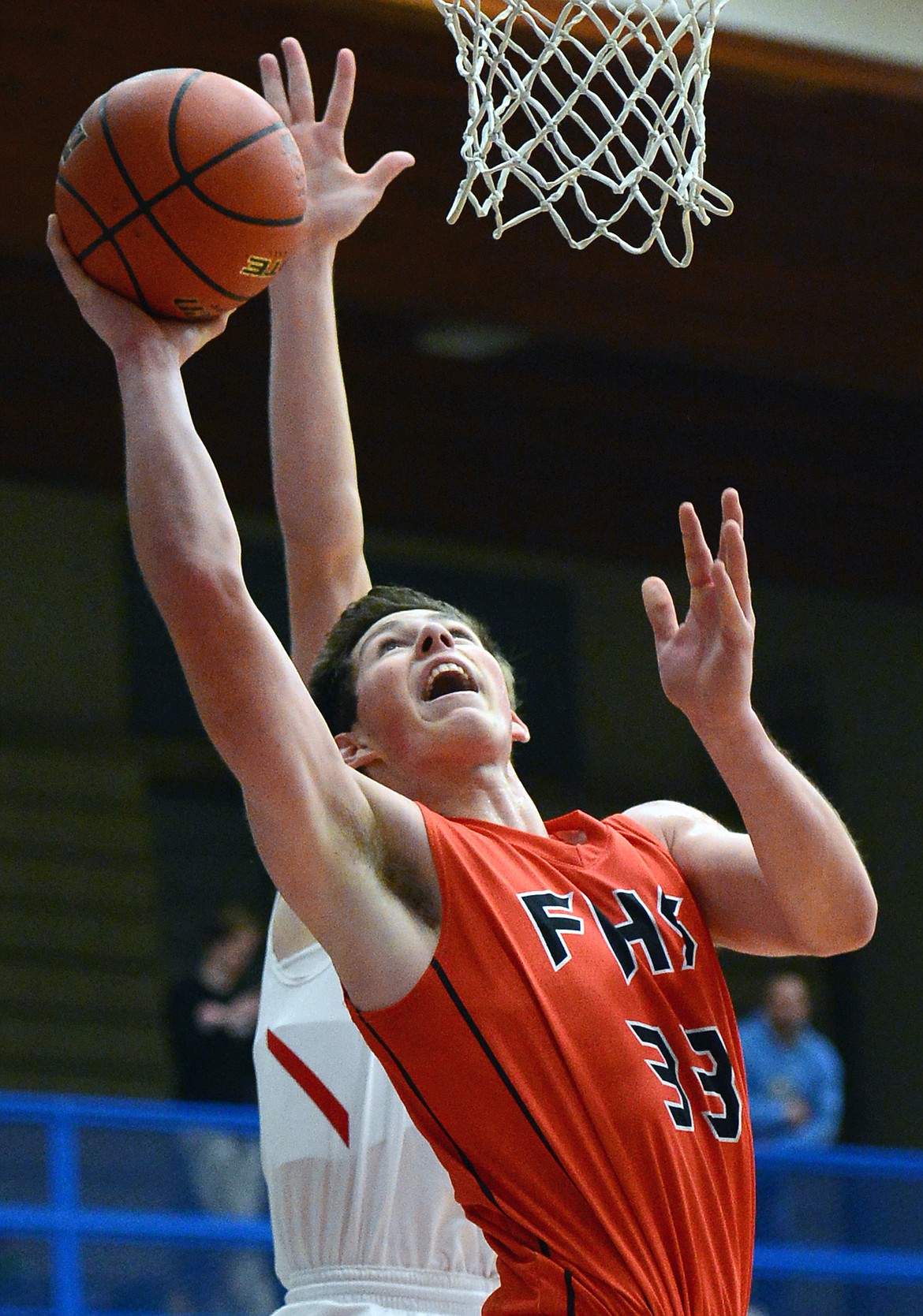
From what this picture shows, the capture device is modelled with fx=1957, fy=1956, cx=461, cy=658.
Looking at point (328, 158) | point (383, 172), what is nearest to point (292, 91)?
point (328, 158)

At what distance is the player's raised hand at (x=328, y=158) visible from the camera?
13.3ft

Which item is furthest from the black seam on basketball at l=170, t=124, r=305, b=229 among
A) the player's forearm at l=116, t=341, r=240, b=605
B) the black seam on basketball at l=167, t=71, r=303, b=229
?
the player's forearm at l=116, t=341, r=240, b=605

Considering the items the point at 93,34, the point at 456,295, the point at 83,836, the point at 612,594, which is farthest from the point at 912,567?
the point at 93,34

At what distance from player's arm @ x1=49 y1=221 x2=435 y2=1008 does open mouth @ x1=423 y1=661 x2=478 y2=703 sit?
44cm

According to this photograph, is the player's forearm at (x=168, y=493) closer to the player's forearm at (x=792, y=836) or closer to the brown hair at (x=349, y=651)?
the brown hair at (x=349, y=651)

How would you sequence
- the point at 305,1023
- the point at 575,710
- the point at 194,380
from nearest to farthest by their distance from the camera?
the point at 305,1023 < the point at 194,380 < the point at 575,710

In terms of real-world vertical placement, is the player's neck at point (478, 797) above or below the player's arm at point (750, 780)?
below

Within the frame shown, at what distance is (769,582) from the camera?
14430 millimetres

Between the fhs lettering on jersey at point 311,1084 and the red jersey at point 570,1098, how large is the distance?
88cm

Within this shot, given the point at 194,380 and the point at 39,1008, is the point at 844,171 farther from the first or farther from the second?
the point at 39,1008

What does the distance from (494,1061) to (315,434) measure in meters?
1.63

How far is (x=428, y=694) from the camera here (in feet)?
10.7

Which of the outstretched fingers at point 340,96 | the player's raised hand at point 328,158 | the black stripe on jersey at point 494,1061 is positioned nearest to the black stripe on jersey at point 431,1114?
the black stripe on jersey at point 494,1061

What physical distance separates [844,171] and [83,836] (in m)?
6.40
